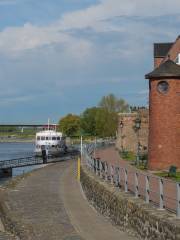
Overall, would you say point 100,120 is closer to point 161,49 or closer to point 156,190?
point 161,49

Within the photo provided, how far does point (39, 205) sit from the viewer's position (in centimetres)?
2697

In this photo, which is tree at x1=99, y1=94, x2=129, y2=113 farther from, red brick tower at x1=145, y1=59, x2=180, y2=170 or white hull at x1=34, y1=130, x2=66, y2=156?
red brick tower at x1=145, y1=59, x2=180, y2=170

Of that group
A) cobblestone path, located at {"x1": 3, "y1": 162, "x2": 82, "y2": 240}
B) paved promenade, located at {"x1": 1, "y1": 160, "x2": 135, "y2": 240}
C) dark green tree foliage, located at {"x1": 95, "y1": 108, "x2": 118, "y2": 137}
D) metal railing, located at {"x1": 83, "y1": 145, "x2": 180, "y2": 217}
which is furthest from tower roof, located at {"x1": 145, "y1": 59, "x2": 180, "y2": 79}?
dark green tree foliage, located at {"x1": 95, "y1": 108, "x2": 118, "y2": 137}

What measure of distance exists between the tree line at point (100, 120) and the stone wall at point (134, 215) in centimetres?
5717

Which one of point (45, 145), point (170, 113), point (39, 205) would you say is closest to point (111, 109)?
point (45, 145)

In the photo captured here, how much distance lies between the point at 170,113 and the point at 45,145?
45765 mm

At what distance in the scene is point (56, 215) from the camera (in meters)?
23.2

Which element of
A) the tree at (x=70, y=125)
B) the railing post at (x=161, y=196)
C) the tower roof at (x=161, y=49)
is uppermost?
the tower roof at (x=161, y=49)

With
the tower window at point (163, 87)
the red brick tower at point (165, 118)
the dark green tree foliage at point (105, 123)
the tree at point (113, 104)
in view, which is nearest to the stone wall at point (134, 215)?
the red brick tower at point (165, 118)

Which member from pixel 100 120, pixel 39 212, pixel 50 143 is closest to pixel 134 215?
pixel 39 212

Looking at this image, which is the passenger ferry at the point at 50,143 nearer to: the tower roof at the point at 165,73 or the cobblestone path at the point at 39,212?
the cobblestone path at the point at 39,212

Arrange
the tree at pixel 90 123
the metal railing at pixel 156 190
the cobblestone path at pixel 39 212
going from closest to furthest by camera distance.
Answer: the metal railing at pixel 156 190
the cobblestone path at pixel 39 212
the tree at pixel 90 123

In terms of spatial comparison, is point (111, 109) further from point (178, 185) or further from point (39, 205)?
point (178, 185)

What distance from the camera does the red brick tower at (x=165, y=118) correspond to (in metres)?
38.5
